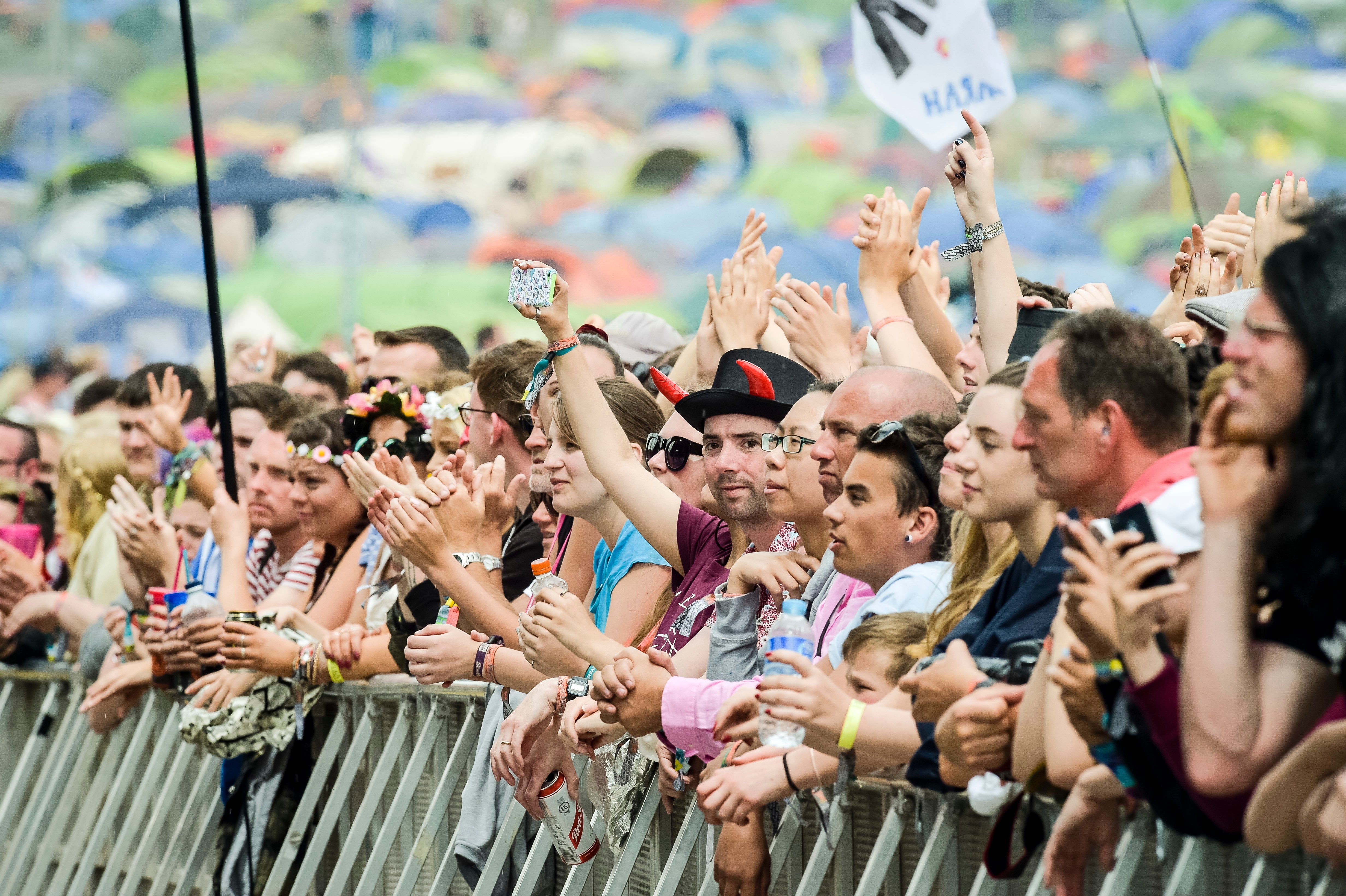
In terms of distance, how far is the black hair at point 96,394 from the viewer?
1162 centimetres

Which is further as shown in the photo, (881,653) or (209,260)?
(209,260)

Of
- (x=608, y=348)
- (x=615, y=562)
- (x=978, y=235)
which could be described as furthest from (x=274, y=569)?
(x=978, y=235)

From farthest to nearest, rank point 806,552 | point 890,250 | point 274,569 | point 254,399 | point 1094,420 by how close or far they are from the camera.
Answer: point 254,399 → point 274,569 → point 890,250 → point 806,552 → point 1094,420

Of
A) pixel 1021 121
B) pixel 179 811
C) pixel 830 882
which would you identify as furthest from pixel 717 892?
pixel 1021 121

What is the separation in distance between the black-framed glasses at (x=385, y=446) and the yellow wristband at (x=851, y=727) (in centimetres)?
333

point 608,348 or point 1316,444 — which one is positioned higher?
point 1316,444

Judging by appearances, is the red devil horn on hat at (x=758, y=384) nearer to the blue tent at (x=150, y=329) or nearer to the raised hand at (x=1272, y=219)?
the raised hand at (x=1272, y=219)

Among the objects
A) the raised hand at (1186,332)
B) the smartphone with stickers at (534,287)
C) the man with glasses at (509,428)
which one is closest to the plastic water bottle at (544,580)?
the smartphone with stickers at (534,287)

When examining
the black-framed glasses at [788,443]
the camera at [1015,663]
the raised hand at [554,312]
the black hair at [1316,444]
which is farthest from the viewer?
the raised hand at [554,312]

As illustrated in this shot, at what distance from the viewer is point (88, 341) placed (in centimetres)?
2641

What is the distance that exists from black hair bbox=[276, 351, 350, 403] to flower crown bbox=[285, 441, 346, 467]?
1796mm

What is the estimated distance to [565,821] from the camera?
16.1 ft

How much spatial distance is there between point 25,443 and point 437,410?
5.22 metres

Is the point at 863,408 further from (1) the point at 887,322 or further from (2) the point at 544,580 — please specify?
(1) the point at 887,322
